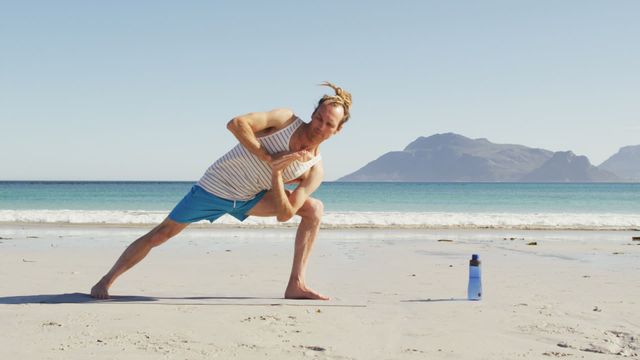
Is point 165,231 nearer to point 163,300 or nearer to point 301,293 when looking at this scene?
point 163,300

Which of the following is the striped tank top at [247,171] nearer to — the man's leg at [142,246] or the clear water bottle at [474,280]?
the man's leg at [142,246]

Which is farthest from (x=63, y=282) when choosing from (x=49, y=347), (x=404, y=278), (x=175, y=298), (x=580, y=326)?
(x=580, y=326)

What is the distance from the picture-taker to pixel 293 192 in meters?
5.34

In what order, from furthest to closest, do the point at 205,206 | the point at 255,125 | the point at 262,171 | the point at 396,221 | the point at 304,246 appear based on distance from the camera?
1. the point at 396,221
2. the point at 304,246
3. the point at 205,206
4. the point at 262,171
5. the point at 255,125

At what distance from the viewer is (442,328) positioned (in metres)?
4.73

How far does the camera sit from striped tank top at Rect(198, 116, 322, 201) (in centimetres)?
517

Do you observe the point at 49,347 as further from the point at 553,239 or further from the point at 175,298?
the point at 553,239

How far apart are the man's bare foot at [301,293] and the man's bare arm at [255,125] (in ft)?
4.45

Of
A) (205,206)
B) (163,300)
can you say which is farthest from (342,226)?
(205,206)

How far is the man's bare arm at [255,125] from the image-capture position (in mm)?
4910

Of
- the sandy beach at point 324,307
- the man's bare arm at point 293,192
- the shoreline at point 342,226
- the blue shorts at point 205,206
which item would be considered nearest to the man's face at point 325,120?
the man's bare arm at point 293,192

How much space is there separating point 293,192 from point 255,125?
65 cm

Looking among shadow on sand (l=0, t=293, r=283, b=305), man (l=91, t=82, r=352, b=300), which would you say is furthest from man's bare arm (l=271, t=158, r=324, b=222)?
shadow on sand (l=0, t=293, r=283, b=305)

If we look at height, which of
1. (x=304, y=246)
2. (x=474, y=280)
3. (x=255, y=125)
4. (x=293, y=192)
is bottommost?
(x=474, y=280)
